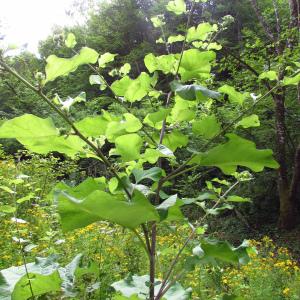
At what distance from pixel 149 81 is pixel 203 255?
417 mm

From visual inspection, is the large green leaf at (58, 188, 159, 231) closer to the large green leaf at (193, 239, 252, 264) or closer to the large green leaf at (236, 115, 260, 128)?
the large green leaf at (193, 239, 252, 264)

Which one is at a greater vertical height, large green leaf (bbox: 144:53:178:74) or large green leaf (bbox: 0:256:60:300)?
large green leaf (bbox: 144:53:178:74)

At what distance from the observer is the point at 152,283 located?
0.82 m

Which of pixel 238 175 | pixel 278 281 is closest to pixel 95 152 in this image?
pixel 238 175

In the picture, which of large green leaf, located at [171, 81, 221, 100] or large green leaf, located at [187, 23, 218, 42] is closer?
large green leaf, located at [171, 81, 221, 100]

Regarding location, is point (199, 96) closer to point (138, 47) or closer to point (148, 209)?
point (148, 209)

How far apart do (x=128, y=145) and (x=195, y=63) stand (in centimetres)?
25

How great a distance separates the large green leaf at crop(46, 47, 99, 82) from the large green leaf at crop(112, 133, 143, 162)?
16 cm

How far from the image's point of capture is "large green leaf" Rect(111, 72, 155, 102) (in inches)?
33.3

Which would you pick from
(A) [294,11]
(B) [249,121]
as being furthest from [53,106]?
(A) [294,11]

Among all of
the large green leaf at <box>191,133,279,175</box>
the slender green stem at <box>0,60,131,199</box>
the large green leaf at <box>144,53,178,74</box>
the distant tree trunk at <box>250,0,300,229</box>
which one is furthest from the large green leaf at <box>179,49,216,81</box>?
the distant tree trunk at <box>250,0,300,229</box>

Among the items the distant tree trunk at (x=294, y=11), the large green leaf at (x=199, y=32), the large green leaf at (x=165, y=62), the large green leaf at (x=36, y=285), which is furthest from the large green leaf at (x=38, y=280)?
the distant tree trunk at (x=294, y=11)

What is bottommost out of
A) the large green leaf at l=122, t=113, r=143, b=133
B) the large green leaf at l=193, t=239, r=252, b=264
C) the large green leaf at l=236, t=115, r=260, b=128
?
the large green leaf at l=193, t=239, r=252, b=264

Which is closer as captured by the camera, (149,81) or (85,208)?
(85,208)
